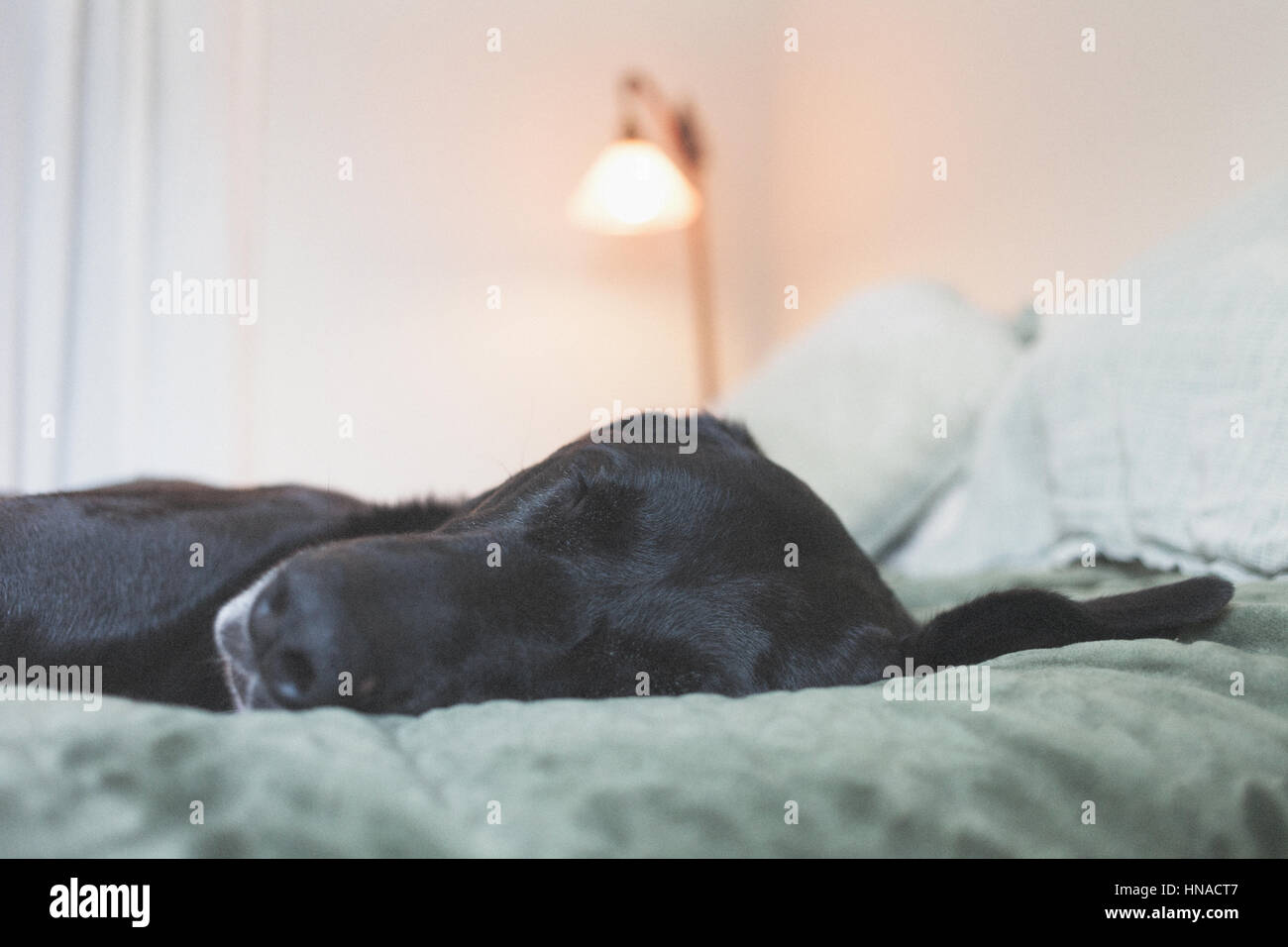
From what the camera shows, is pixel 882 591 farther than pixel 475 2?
No

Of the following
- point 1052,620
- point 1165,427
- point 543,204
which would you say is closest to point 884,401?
point 1165,427

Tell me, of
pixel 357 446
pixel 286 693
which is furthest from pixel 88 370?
pixel 286 693

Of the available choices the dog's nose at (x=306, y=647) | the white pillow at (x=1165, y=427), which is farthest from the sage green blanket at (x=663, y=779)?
the white pillow at (x=1165, y=427)

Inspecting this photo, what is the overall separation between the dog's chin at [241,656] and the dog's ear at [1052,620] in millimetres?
687

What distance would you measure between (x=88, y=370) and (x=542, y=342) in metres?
1.89

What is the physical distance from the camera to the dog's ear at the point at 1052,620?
1.00 meters

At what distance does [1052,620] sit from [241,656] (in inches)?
33.6

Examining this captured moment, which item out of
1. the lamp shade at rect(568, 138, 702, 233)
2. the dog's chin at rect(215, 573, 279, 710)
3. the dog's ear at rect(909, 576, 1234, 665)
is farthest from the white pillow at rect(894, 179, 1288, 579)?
the lamp shade at rect(568, 138, 702, 233)

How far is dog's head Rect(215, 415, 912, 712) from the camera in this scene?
31.0 inches

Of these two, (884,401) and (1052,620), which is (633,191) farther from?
(1052,620)

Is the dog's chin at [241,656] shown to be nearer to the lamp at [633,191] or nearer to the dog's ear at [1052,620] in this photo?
the dog's ear at [1052,620]

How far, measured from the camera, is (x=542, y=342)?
4410mm
